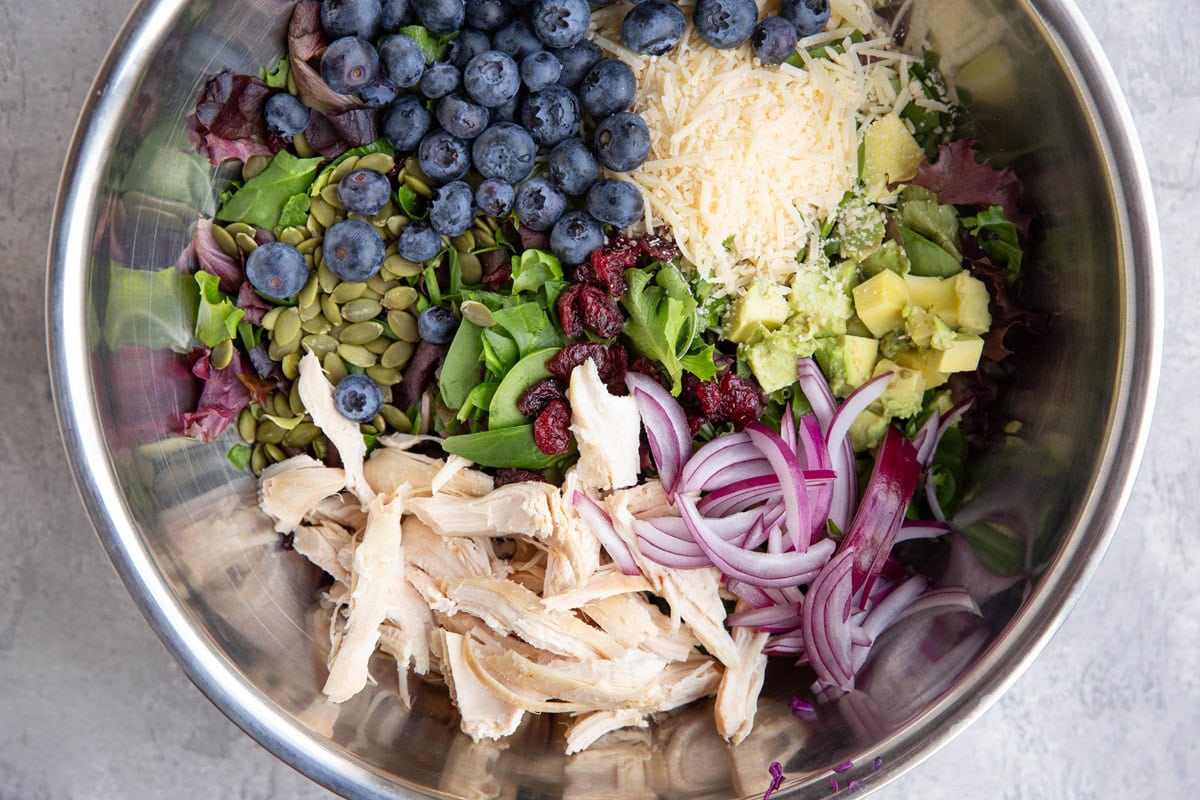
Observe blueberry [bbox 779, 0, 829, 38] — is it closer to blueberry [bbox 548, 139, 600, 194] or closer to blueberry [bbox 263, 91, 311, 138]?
blueberry [bbox 548, 139, 600, 194]

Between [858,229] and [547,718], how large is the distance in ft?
4.01

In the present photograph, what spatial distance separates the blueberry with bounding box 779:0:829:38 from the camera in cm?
168

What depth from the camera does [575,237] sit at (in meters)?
1.67

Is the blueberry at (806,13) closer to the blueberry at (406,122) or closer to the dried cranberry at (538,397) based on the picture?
the blueberry at (406,122)

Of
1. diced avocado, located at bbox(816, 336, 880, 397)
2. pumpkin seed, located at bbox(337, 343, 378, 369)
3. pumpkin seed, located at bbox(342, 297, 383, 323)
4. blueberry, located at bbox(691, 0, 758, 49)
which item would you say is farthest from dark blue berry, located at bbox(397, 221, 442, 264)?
diced avocado, located at bbox(816, 336, 880, 397)

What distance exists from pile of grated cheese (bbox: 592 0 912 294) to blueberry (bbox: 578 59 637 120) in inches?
2.2

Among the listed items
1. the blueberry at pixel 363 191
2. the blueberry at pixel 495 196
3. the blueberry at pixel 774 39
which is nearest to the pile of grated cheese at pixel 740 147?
the blueberry at pixel 774 39

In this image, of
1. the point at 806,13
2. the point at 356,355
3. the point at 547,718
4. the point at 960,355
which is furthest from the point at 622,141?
the point at 547,718

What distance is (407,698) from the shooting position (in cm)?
173

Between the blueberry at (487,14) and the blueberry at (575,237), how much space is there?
395 millimetres

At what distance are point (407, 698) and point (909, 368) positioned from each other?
1269 mm

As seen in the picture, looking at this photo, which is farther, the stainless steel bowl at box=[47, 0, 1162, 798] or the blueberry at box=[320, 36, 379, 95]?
the blueberry at box=[320, 36, 379, 95]

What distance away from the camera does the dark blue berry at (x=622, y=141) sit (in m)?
1.62

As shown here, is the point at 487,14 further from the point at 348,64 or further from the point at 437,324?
the point at 437,324
